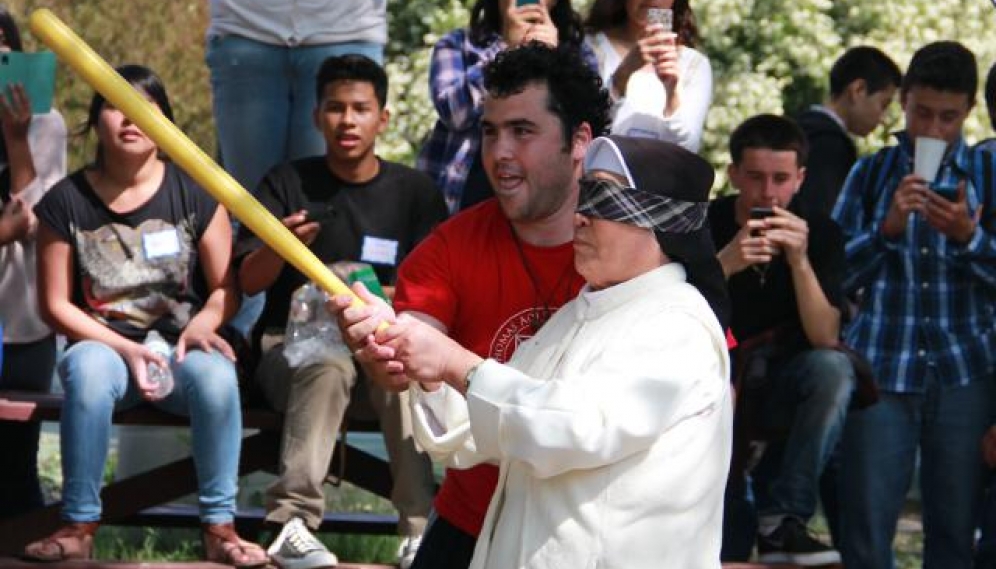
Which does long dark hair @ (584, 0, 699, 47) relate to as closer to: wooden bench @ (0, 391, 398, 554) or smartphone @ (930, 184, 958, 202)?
smartphone @ (930, 184, 958, 202)

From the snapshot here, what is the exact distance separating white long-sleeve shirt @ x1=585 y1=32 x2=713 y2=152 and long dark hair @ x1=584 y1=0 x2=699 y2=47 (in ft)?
0.16

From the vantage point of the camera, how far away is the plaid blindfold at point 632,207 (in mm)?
4328

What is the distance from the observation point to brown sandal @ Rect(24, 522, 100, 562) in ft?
22.2

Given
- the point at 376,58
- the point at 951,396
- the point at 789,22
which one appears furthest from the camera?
the point at 789,22

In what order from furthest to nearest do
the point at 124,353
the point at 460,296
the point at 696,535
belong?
the point at 124,353 → the point at 460,296 → the point at 696,535

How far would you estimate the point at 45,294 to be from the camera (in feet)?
23.3

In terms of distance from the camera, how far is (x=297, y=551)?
6871 millimetres

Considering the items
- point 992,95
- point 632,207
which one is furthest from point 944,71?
point 632,207

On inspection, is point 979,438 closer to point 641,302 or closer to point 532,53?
point 532,53

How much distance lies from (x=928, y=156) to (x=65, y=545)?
341 cm

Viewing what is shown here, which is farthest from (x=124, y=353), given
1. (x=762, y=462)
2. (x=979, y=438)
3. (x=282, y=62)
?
(x=979, y=438)

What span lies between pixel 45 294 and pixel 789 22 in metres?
9.40

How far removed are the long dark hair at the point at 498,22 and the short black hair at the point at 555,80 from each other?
1953mm

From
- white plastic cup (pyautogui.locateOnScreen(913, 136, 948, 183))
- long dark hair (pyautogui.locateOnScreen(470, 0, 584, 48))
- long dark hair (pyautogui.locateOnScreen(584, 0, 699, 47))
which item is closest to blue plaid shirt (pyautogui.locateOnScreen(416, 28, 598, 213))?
long dark hair (pyautogui.locateOnScreen(470, 0, 584, 48))
